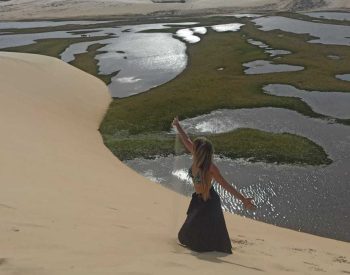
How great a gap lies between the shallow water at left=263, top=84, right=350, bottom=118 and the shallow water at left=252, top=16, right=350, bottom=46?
31003 mm

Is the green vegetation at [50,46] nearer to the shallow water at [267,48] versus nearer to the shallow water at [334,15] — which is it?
the shallow water at [267,48]

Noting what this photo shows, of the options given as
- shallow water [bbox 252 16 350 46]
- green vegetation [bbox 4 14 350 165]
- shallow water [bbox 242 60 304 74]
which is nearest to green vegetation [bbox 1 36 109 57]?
green vegetation [bbox 4 14 350 165]

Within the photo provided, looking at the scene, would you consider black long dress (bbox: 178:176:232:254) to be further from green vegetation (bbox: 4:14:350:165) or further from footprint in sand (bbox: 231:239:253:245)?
green vegetation (bbox: 4:14:350:165)

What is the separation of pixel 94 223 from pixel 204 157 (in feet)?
12.8

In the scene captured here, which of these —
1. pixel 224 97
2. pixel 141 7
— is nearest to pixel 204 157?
pixel 224 97

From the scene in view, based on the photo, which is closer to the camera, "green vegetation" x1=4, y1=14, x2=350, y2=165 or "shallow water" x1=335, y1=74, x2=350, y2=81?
"green vegetation" x1=4, y1=14, x2=350, y2=165

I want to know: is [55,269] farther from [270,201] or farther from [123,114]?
[123,114]

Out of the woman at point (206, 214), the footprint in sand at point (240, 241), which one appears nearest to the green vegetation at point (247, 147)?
the footprint in sand at point (240, 241)

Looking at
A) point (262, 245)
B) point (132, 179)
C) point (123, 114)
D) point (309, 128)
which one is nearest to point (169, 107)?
point (123, 114)

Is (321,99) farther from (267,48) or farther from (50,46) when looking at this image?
(50,46)

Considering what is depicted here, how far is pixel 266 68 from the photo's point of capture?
167ft

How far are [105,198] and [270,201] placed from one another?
8560 millimetres

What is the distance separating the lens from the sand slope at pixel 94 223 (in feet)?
26.4

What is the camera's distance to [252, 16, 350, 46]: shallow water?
69812 millimetres
